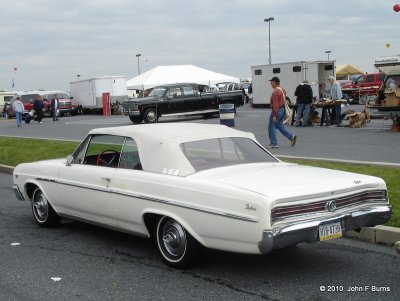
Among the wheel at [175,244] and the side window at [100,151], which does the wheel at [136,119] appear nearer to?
the side window at [100,151]

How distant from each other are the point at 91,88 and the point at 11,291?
1440 inches

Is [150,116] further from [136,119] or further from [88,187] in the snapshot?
[88,187]

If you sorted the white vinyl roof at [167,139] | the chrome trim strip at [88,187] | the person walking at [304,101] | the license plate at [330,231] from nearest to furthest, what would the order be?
the license plate at [330,231], the white vinyl roof at [167,139], the chrome trim strip at [88,187], the person walking at [304,101]

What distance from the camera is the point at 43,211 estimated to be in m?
7.51

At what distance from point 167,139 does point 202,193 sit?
3.38 feet

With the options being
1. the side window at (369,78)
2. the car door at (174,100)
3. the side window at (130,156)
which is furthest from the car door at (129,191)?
the side window at (369,78)

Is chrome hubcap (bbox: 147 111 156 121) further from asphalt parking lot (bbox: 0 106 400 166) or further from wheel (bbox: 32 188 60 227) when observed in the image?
wheel (bbox: 32 188 60 227)

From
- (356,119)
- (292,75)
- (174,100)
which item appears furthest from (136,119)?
(356,119)

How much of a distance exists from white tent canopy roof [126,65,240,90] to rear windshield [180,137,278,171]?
3526cm

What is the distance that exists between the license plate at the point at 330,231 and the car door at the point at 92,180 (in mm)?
2294

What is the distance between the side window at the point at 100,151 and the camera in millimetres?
6594

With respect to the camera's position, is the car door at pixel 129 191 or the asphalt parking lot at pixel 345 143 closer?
the car door at pixel 129 191

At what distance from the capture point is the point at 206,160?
19.2ft

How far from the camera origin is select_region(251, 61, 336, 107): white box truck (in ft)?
106
